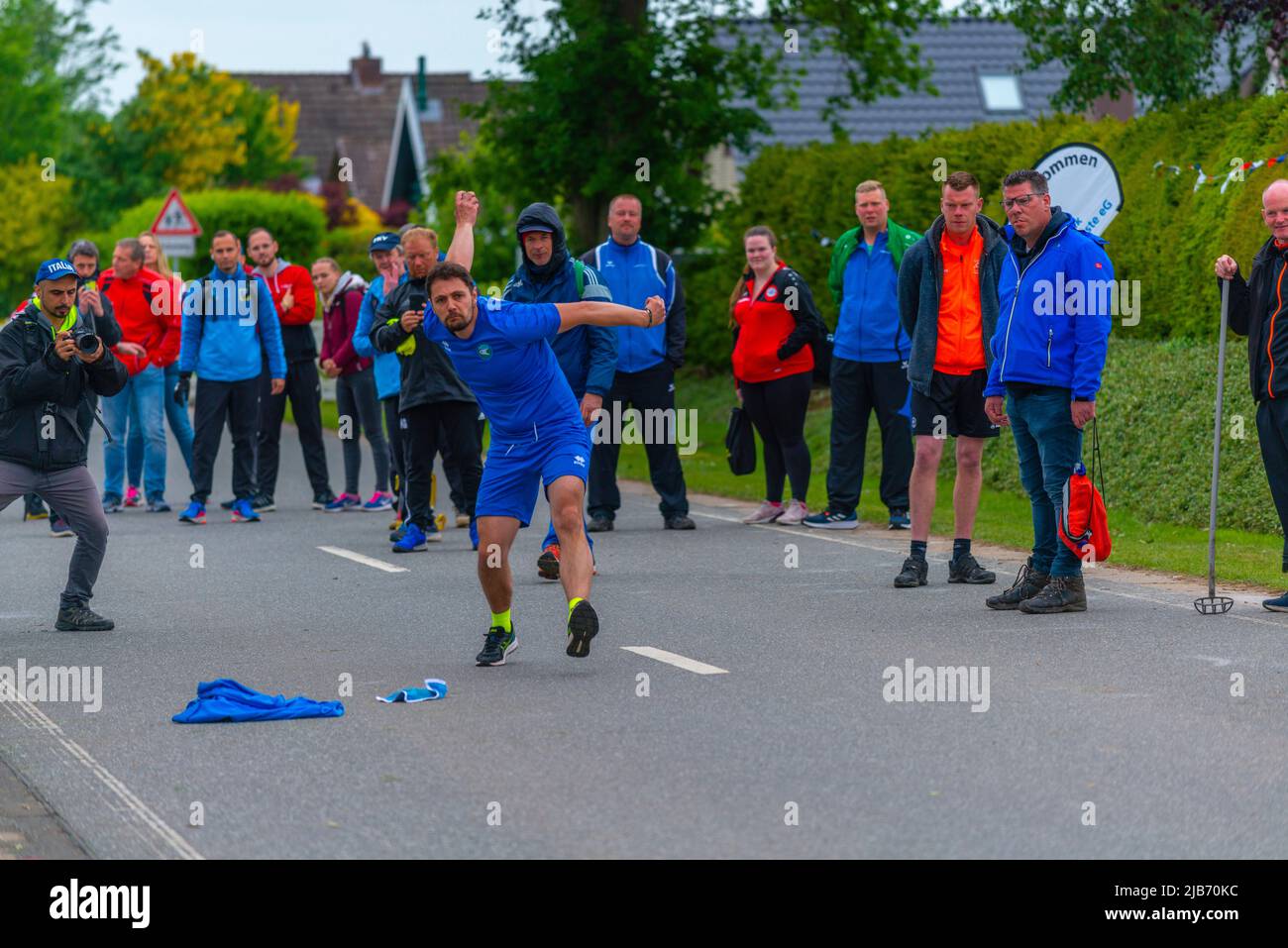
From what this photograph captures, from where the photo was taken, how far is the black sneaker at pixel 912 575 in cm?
1155

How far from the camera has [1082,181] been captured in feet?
48.9

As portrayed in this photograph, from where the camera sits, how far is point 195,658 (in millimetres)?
9633

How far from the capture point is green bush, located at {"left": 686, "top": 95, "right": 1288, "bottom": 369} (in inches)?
617

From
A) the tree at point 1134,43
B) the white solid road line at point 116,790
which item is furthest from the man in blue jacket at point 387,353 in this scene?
the tree at point 1134,43

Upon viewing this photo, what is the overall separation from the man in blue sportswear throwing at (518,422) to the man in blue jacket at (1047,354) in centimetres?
231

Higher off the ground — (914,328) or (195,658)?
(914,328)

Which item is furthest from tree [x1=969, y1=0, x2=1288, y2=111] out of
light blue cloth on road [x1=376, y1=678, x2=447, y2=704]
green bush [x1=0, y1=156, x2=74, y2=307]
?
green bush [x1=0, y1=156, x2=74, y2=307]

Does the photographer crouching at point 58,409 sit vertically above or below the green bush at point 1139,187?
below

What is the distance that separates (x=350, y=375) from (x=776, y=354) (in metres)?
4.01

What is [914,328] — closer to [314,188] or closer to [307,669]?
[307,669]

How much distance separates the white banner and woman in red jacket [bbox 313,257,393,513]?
5.57m

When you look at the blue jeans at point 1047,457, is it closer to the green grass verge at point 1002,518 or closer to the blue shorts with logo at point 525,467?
the green grass verge at point 1002,518

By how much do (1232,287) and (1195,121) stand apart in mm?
6325
